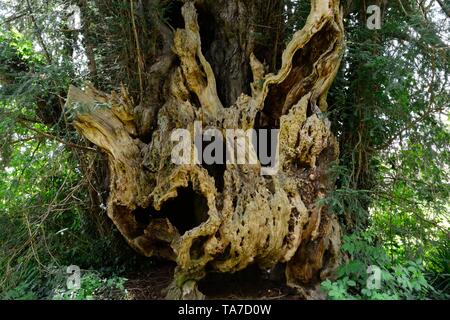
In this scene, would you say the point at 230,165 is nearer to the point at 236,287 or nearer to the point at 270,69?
the point at 236,287

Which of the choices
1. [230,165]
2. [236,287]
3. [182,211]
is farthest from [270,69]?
[236,287]

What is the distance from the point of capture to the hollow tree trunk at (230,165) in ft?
9.00

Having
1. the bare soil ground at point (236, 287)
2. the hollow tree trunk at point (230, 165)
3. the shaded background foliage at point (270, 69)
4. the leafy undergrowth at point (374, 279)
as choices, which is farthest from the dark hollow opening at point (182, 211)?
the leafy undergrowth at point (374, 279)

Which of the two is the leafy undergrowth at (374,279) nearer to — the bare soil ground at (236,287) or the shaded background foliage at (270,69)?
the shaded background foliage at (270,69)

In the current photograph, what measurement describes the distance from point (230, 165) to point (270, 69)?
3.56 ft

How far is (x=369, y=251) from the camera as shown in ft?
8.98

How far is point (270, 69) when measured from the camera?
3.42 metres

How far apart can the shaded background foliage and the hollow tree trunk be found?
167 mm

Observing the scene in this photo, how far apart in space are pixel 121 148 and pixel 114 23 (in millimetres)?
1073

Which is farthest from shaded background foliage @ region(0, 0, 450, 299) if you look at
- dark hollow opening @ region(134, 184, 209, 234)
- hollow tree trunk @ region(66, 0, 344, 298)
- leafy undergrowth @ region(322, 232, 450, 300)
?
dark hollow opening @ region(134, 184, 209, 234)

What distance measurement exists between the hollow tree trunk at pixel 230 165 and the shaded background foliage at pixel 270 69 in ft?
0.55
